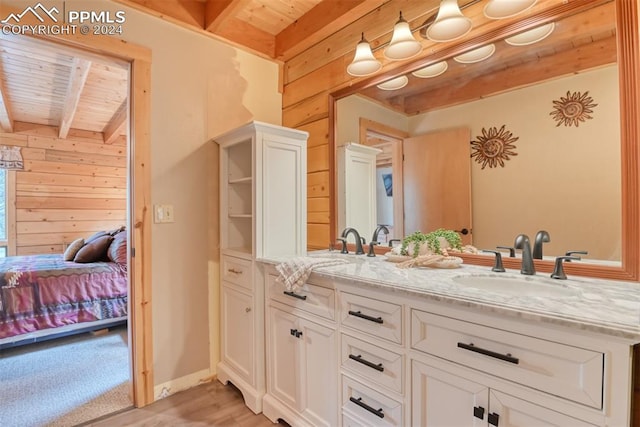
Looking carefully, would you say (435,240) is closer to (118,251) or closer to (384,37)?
(384,37)

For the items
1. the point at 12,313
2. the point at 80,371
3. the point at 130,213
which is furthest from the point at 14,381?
the point at 130,213

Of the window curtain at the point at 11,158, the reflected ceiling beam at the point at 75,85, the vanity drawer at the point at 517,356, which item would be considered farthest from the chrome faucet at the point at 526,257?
the window curtain at the point at 11,158

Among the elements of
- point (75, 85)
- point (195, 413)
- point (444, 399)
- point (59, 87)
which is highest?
point (59, 87)

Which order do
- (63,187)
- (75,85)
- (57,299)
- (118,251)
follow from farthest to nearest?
(63,187) → (118,251) → (75,85) → (57,299)

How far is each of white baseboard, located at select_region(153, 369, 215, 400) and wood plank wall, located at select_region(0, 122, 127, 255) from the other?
4.14 meters

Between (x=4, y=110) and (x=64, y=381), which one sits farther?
(x=4, y=110)

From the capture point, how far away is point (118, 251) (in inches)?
129

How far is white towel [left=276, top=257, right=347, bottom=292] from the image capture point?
1567 millimetres

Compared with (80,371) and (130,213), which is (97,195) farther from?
(130,213)

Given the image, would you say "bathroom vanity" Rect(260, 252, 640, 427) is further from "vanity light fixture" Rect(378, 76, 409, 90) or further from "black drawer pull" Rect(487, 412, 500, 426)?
"vanity light fixture" Rect(378, 76, 409, 90)

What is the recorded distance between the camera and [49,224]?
4.80 metres

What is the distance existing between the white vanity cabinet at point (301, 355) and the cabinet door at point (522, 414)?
67cm

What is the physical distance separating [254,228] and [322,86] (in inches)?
47.6

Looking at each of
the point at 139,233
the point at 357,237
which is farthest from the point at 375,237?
the point at 139,233
